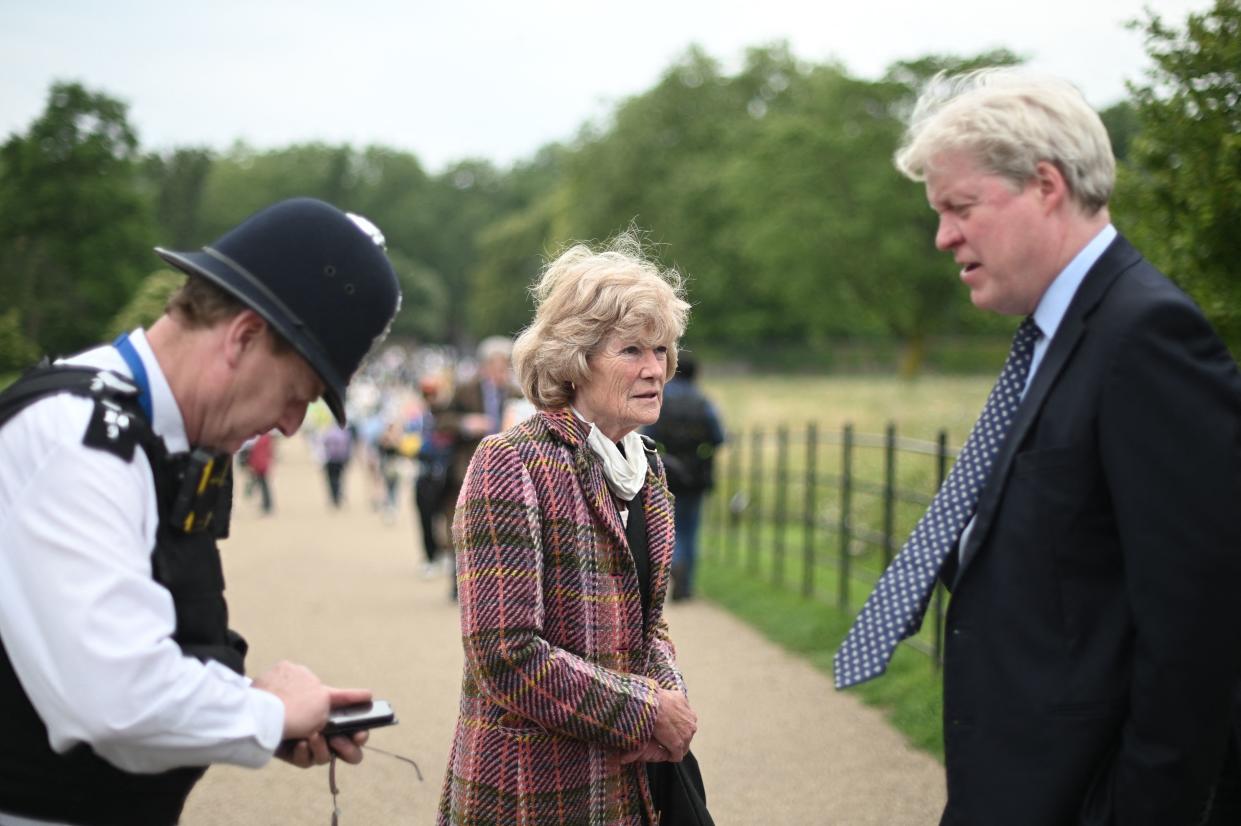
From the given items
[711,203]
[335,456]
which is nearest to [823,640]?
[335,456]

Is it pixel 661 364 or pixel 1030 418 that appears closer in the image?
pixel 1030 418

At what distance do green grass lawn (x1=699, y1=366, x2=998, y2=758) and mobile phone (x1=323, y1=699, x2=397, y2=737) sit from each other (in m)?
4.62

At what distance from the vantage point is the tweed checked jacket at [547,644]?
8.76 feet

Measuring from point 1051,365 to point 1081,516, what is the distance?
0.27m

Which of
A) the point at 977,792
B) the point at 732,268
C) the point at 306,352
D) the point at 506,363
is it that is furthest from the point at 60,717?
the point at 732,268

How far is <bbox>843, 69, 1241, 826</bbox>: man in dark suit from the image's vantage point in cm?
201

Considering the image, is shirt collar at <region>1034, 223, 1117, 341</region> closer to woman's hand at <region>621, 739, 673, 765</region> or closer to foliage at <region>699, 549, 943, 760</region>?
woman's hand at <region>621, 739, 673, 765</region>

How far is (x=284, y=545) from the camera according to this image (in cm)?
1656

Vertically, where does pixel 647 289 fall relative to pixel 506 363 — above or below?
above

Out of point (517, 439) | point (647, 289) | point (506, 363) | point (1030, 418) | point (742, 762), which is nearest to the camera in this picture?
point (1030, 418)

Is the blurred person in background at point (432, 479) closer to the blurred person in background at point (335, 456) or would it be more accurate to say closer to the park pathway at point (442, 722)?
the park pathway at point (442, 722)

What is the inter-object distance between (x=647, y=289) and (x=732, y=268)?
55246mm

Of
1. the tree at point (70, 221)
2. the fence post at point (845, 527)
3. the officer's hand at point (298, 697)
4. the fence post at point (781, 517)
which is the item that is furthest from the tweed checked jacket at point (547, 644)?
the fence post at point (781, 517)

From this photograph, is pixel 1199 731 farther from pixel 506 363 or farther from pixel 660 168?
pixel 660 168
